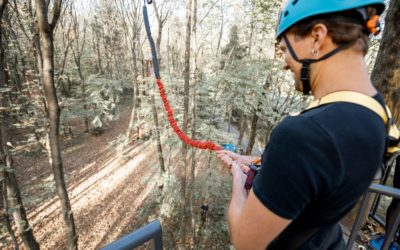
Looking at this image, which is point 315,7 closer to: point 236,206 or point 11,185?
point 236,206

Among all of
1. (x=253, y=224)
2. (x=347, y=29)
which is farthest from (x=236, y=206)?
(x=347, y=29)

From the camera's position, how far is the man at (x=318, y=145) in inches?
22.6

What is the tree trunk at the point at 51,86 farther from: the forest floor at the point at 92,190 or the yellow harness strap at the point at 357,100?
the yellow harness strap at the point at 357,100

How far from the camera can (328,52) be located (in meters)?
0.74

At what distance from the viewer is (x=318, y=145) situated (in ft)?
1.84

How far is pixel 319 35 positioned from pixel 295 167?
48 cm

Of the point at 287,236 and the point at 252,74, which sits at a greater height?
the point at 252,74

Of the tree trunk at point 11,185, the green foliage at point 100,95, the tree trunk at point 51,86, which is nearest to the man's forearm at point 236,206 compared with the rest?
the tree trunk at point 51,86

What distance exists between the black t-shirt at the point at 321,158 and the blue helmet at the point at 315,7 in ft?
1.16

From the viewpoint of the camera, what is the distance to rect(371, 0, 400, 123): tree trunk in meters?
2.66

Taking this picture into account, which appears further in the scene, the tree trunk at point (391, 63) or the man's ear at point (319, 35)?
the tree trunk at point (391, 63)

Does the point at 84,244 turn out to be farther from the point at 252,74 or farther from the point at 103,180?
the point at 252,74

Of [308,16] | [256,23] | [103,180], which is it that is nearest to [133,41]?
[256,23]

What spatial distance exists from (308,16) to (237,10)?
14460 mm
